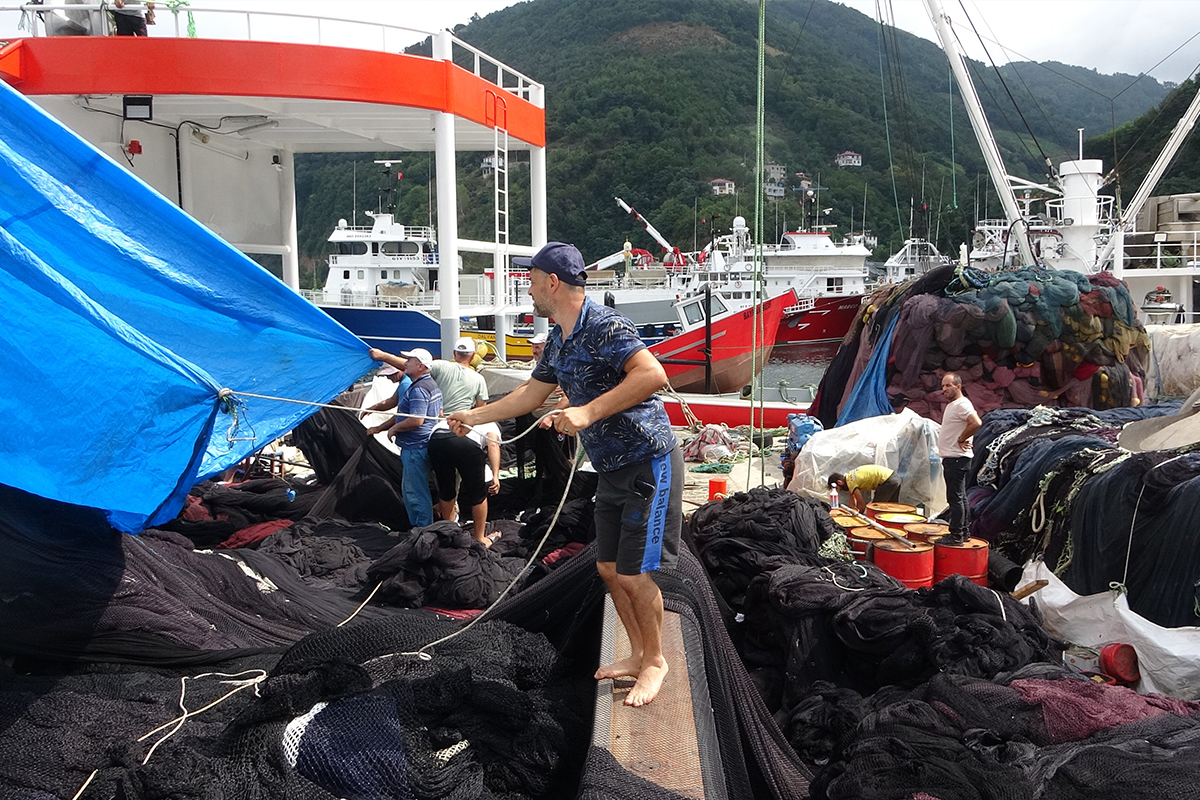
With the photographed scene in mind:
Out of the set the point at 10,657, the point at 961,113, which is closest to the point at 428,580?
the point at 10,657

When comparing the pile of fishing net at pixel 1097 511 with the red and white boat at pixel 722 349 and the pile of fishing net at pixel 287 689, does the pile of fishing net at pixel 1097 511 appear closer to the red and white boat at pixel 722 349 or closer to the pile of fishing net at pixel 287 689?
the pile of fishing net at pixel 287 689

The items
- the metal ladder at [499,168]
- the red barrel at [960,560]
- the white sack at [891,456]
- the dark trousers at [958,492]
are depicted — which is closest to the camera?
the red barrel at [960,560]

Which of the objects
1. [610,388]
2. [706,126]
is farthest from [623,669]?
[706,126]

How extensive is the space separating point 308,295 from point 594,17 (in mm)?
106077

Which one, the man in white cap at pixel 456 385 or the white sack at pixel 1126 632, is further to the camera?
the man in white cap at pixel 456 385

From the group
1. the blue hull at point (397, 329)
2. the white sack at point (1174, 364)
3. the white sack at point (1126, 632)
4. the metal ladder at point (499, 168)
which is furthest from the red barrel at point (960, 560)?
the white sack at point (1174, 364)

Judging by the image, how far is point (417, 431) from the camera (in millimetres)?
6250

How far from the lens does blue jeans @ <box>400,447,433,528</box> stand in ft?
20.8

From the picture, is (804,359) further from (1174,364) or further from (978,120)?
(1174,364)

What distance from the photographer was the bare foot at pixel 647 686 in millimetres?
3027

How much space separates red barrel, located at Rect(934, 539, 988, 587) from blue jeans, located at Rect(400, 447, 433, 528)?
3.40 m

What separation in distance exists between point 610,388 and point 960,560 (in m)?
3.00

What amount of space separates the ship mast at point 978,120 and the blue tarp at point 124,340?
48.0 ft

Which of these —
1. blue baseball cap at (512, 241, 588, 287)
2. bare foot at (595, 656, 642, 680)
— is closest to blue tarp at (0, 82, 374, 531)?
blue baseball cap at (512, 241, 588, 287)
